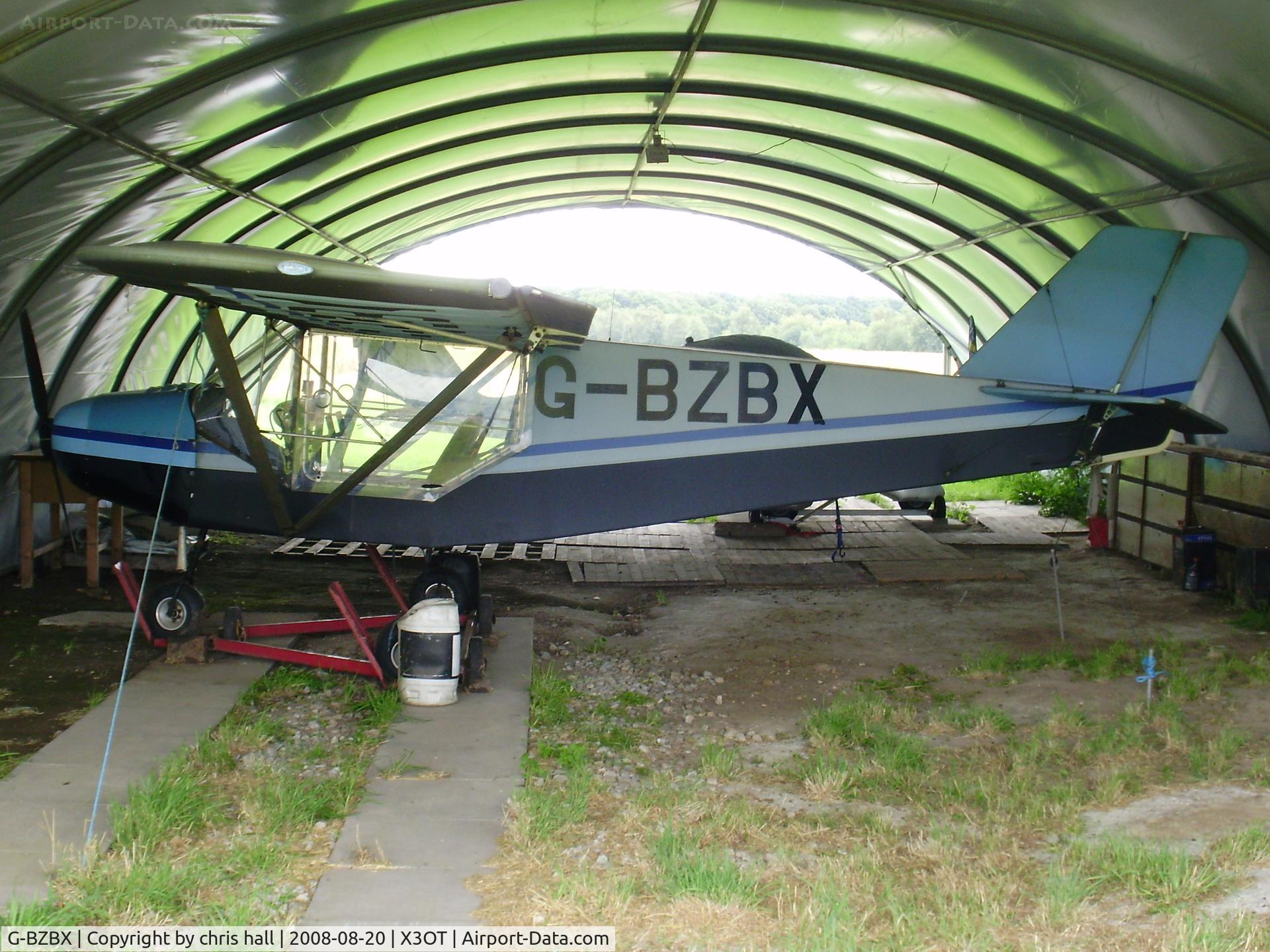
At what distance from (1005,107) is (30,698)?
794 cm

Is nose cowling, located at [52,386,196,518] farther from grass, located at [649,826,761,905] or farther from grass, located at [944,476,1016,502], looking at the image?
grass, located at [944,476,1016,502]

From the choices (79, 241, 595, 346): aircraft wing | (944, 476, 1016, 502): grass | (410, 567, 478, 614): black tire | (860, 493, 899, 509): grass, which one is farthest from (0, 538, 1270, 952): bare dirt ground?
(944, 476, 1016, 502): grass

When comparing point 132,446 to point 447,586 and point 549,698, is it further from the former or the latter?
point 549,698

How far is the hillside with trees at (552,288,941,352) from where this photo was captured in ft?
96.5

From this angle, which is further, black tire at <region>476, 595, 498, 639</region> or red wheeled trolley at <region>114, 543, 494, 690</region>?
black tire at <region>476, 595, 498, 639</region>

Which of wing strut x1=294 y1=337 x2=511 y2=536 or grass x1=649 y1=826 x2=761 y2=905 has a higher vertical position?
wing strut x1=294 y1=337 x2=511 y2=536

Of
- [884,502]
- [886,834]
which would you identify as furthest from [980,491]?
[886,834]

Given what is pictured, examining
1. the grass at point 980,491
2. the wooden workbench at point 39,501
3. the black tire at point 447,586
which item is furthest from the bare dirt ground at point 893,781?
the grass at point 980,491

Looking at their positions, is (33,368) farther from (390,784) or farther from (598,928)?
(598,928)

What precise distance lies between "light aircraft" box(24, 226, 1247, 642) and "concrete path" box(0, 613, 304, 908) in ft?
3.70

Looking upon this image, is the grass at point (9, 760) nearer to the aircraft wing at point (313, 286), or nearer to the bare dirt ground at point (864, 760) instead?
the bare dirt ground at point (864, 760)

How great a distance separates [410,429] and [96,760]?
2.52 metres

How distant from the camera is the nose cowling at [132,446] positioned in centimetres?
684

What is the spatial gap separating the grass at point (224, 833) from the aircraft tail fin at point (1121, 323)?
496cm
